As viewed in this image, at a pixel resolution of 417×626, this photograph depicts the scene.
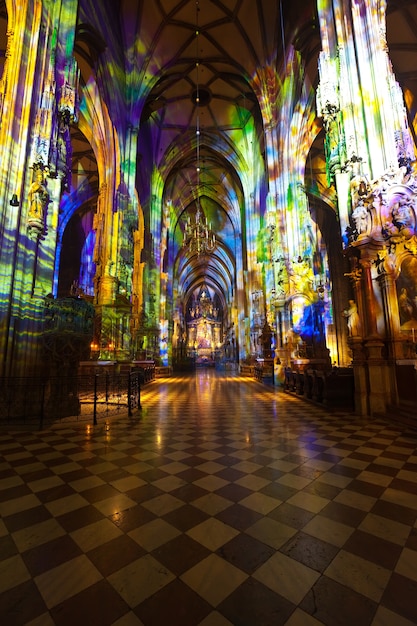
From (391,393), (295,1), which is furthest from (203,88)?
(391,393)

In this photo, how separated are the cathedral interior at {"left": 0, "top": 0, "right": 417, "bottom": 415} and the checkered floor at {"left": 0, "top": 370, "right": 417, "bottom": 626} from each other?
3.83 meters

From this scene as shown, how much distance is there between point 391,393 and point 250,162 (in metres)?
22.3

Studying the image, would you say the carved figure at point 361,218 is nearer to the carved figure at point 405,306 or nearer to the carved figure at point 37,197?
the carved figure at point 405,306

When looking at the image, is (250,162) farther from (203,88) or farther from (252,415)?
(252,415)

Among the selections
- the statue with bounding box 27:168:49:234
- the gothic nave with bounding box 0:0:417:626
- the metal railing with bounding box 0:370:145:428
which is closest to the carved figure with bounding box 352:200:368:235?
the gothic nave with bounding box 0:0:417:626

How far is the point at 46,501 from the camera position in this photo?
2725 millimetres

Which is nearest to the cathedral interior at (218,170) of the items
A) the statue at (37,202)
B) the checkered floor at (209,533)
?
the statue at (37,202)

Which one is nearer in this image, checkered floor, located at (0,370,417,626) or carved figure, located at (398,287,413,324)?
checkered floor, located at (0,370,417,626)

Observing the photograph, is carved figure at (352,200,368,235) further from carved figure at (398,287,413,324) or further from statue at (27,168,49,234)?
statue at (27,168,49,234)

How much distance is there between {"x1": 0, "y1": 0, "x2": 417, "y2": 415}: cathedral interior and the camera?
7.11m

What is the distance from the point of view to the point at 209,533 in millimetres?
2219

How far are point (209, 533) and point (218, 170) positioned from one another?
31.7 m

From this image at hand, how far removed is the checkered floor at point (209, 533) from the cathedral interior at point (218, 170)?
383cm

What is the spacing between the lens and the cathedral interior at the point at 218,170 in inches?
280
